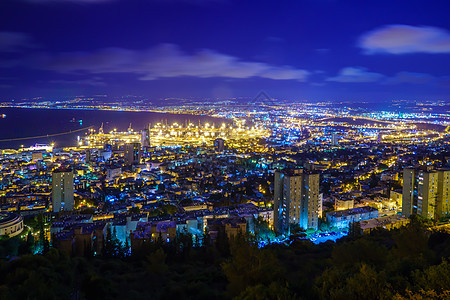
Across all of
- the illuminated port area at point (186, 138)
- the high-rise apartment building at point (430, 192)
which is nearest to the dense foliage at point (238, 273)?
the high-rise apartment building at point (430, 192)

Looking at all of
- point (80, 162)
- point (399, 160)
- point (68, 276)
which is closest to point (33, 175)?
point (80, 162)

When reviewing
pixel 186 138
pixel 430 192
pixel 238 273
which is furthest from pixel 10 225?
pixel 186 138

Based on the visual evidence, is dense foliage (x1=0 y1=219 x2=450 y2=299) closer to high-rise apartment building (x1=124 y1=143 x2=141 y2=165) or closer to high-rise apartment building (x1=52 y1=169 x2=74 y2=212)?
high-rise apartment building (x1=52 y1=169 x2=74 y2=212)

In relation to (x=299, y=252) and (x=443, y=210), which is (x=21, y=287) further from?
(x=443, y=210)

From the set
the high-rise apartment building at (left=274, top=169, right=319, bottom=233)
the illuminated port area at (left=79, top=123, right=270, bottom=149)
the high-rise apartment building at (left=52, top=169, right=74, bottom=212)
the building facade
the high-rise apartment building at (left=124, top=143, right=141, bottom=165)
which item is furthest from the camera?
the illuminated port area at (left=79, top=123, right=270, bottom=149)

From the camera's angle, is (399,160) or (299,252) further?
(399,160)

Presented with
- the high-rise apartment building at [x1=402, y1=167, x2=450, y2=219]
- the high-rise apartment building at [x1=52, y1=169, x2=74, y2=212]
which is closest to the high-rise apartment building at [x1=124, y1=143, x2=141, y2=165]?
the high-rise apartment building at [x1=52, y1=169, x2=74, y2=212]

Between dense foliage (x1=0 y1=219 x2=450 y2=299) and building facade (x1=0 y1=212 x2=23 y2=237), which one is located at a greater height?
dense foliage (x1=0 y1=219 x2=450 y2=299)
